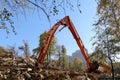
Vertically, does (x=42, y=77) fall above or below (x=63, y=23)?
below

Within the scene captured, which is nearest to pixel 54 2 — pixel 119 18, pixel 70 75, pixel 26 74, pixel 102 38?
pixel 26 74

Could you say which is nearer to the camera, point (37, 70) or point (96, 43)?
point (37, 70)

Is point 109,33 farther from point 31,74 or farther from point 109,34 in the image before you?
point 31,74

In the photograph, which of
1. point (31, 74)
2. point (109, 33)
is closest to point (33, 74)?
point (31, 74)

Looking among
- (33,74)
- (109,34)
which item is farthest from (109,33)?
(33,74)

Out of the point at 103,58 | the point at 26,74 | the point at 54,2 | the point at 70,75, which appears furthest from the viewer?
the point at 103,58

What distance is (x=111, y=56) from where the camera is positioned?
28891mm

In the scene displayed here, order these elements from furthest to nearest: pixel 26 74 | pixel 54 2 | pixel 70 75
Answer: pixel 70 75
pixel 26 74
pixel 54 2

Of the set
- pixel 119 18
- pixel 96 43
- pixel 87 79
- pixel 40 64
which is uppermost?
pixel 119 18

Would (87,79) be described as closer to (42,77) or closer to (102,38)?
(42,77)

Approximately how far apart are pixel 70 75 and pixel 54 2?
15373mm

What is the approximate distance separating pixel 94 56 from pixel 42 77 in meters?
12.3

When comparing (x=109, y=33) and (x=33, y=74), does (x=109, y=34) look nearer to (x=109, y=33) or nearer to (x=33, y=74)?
(x=109, y=33)

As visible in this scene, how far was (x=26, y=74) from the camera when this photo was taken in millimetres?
18250
